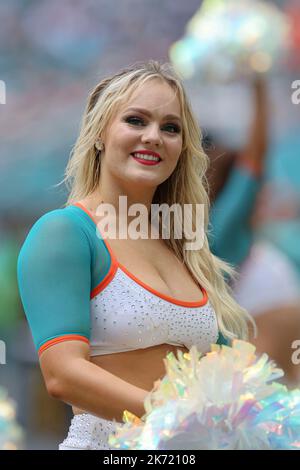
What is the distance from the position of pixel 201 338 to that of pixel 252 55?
256 centimetres

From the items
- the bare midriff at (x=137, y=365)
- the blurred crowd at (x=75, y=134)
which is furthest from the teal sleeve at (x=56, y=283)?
the blurred crowd at (x=75, y=134)

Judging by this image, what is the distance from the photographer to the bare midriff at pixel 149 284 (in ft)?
6.20

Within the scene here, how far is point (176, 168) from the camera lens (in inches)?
87.1

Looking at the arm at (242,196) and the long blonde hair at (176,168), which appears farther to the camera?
the arm at (242,196)

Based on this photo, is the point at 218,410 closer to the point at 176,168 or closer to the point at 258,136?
the point at 176,168

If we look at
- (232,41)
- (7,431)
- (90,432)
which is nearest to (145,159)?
(90,432)

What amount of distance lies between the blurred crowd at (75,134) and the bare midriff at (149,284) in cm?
212

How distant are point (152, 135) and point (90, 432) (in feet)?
2.12

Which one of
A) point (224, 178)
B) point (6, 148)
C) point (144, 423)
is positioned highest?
point (6, 148)

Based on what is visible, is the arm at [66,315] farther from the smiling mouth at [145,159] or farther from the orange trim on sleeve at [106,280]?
the smiling mouth at [145,159]

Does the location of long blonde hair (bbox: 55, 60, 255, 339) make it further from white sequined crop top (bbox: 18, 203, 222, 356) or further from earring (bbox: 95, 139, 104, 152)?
white sequined crop top (bbox: 18, 203, 222, 356)

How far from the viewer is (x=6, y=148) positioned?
4.90m

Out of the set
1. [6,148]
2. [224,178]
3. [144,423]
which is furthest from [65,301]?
[6,148]

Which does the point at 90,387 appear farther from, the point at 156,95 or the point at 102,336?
the point at 156,95
